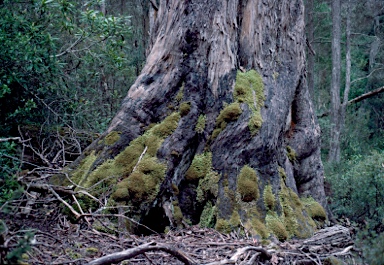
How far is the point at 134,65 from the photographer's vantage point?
566 inches

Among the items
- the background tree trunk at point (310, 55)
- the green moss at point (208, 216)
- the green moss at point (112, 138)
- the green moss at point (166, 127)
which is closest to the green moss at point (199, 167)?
the green moss at point (208, 216)

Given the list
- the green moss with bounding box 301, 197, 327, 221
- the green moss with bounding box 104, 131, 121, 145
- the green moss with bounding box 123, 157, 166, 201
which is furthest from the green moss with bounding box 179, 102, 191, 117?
the green moss with bounding box 301, 197, 327, 221

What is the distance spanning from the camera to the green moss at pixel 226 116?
5480 mm

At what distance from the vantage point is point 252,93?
569cm

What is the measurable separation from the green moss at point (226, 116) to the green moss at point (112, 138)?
134 centimetres

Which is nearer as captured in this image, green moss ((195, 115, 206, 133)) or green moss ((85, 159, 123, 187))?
green moss ((85, 159, 123, 187))

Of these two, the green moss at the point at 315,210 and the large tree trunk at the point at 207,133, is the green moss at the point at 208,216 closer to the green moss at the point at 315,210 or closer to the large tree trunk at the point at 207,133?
the large tree trunk at the point at 207,133

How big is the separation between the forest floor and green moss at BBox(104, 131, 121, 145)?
1143 mm

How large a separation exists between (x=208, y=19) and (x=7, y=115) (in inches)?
171

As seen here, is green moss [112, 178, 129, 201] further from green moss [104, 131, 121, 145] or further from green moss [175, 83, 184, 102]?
green moss [175, 83, 184, 102]

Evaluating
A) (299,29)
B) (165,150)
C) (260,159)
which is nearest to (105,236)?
(165,150)

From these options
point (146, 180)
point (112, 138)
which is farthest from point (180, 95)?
point (146, 180)

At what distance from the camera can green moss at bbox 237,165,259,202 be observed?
517 cm

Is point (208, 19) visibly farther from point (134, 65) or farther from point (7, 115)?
point (134, 65)
